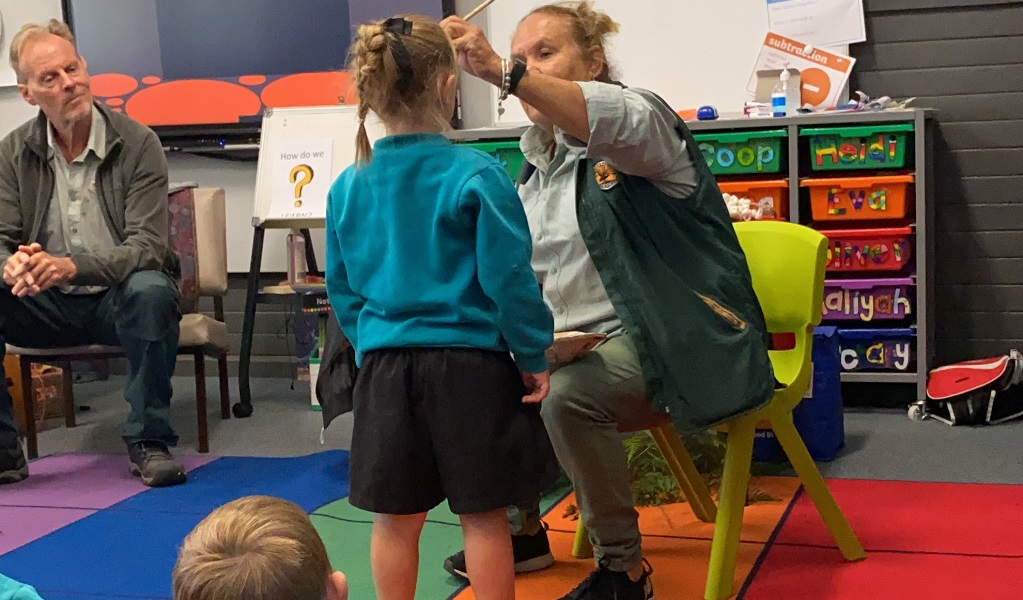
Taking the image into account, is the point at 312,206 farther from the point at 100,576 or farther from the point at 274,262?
the point at 100,576

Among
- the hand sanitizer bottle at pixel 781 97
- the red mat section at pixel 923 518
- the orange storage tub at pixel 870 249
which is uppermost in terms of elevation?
the hand sanitizer bottle at pixel 781 97

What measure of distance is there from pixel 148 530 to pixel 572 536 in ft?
3.27

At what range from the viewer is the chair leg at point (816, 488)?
2.12m

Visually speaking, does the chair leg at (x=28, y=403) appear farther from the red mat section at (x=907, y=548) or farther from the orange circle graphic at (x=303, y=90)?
the red mat section at (x=907, y=548)

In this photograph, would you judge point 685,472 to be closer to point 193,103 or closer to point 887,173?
point 887,173

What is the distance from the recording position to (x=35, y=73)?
3186 millimetres

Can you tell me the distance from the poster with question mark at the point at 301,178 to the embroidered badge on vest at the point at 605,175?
7.15 ft

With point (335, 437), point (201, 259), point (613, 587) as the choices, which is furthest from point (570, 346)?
point (201, 259)

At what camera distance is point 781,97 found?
3.54 m

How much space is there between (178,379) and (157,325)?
170 cm

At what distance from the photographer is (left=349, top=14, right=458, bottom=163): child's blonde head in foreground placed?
5.22 ft

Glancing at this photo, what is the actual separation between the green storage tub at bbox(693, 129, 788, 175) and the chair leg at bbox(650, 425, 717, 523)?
1.39m

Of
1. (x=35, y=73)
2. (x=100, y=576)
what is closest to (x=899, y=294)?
(x=100, y=576)

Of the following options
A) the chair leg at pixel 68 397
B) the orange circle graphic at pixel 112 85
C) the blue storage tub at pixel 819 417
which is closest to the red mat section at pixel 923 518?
the blue storage tub at pixel 819 417
